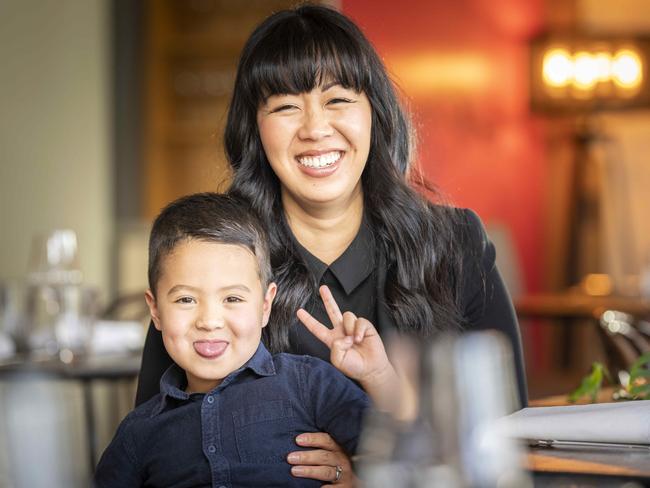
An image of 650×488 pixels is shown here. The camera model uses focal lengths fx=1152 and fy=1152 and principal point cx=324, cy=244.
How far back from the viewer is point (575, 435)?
1397mm

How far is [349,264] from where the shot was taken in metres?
2.03

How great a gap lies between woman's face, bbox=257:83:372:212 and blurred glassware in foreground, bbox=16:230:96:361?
1.54 meters

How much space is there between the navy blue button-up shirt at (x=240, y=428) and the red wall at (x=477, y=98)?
3.90m

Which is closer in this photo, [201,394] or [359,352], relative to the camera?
[359,352]

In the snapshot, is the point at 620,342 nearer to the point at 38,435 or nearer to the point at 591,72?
the point at 38,435

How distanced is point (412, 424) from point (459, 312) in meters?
1.15

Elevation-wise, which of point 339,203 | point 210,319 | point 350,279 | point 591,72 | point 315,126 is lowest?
point 210,319

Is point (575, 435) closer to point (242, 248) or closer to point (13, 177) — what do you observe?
point (242, 248)

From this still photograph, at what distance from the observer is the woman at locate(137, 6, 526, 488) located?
6.44ft

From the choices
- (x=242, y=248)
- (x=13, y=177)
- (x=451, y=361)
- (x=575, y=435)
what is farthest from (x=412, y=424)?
(x=13, y=177)

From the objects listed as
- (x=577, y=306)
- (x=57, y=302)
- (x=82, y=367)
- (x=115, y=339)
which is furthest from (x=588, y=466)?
(x=577, y=306)

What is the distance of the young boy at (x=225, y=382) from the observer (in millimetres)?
1612

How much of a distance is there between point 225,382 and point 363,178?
2.00ft

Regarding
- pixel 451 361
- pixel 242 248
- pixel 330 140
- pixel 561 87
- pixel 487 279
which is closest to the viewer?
pixel 451 361
